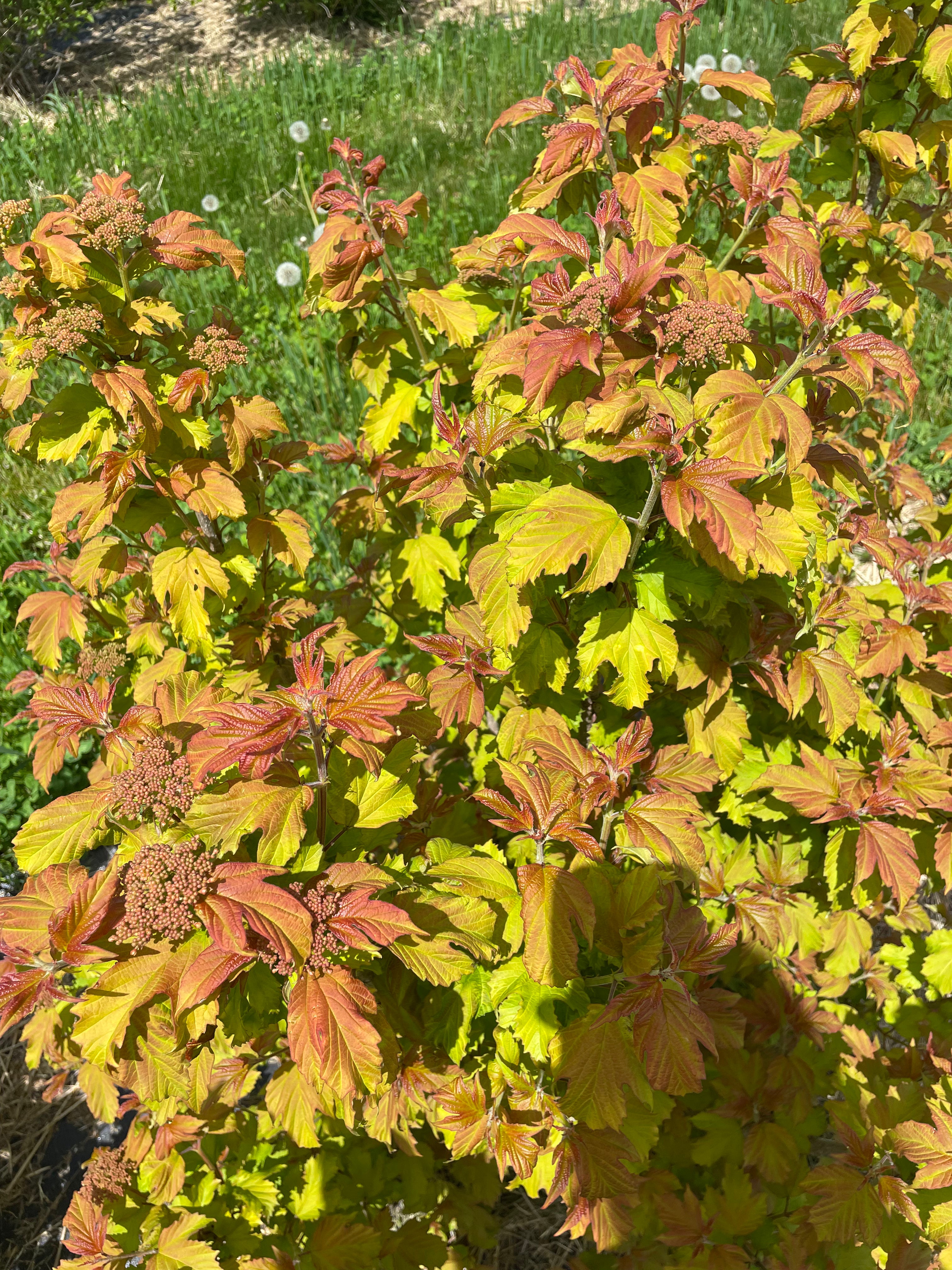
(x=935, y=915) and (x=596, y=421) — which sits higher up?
(x=596, y=421)

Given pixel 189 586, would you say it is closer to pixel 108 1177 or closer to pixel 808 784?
pixel 108 1177

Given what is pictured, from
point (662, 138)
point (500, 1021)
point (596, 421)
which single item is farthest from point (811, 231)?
point (500, 1021)

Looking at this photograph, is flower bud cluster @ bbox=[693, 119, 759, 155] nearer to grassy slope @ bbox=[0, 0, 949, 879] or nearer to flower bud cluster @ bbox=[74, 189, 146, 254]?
flower bud cluster @ bbox=[74, 189, 146, 254]

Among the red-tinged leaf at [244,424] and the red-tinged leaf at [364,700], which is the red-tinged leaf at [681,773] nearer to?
the red-tinged leaf at [364,700]

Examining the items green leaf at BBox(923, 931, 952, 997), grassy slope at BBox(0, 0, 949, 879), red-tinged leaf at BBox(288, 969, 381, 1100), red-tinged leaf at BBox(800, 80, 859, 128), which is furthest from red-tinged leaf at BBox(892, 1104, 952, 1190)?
grassy slope at BBox(0, 0, 949, 879)

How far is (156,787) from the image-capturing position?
121 cm

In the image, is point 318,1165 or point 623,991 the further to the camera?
point 318,1165

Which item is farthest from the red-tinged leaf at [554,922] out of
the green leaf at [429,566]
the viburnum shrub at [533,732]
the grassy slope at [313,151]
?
the grassy slope at [313,151]

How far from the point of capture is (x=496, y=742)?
2.10 m

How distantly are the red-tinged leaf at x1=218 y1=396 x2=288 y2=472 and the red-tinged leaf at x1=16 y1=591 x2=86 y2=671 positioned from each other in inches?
25.0

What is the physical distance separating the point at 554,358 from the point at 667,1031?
3.77ft

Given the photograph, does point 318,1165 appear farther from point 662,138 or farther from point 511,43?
point 511,43

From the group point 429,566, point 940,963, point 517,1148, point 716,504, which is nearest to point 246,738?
point 716,504

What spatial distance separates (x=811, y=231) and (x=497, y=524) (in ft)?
3.62
